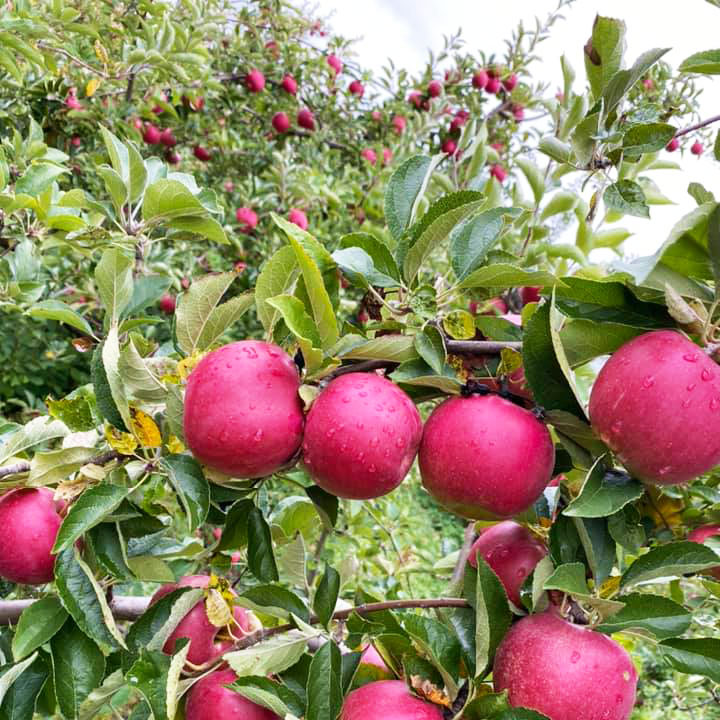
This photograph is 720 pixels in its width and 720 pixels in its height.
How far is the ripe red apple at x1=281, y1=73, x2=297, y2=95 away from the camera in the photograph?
136 inches

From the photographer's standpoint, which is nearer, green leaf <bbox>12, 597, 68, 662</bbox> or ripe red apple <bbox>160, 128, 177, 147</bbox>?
green leaf <bbox>12, 597, 68, 662</bbox>

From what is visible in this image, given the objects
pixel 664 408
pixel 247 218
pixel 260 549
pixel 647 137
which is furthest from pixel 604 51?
pixel 247 218

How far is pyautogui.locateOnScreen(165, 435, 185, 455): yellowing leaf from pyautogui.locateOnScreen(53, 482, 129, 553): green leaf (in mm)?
71

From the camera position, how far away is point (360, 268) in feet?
2.02

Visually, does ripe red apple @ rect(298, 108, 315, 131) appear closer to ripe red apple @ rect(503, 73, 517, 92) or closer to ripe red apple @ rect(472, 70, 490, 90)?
ripe red apple @ rect(472, 70, 490, 90)

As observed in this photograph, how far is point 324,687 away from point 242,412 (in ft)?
0.74

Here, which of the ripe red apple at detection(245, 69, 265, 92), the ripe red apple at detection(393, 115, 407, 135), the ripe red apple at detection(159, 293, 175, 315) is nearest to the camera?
the ripe red apple at detection(159, 293, 175, 315)

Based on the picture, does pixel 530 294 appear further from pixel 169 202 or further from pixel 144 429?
pixel 144 429

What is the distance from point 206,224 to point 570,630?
0.61 meters

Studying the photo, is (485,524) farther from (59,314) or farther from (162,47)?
(162,47)

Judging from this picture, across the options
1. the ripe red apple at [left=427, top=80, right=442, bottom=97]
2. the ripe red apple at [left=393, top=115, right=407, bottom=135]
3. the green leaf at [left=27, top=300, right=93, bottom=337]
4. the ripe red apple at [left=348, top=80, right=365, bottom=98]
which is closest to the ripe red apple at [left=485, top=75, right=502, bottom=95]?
the ripe red apple at [left=427, top=80, right=442, bottom=97]

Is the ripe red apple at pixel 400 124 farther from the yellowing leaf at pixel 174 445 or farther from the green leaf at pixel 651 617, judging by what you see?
the green leaf at pixel 651 617

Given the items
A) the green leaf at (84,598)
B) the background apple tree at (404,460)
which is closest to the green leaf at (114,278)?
the background apple tree at (404,460)

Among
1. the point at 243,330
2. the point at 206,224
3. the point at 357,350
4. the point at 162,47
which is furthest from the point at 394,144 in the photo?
the point at 357,350
